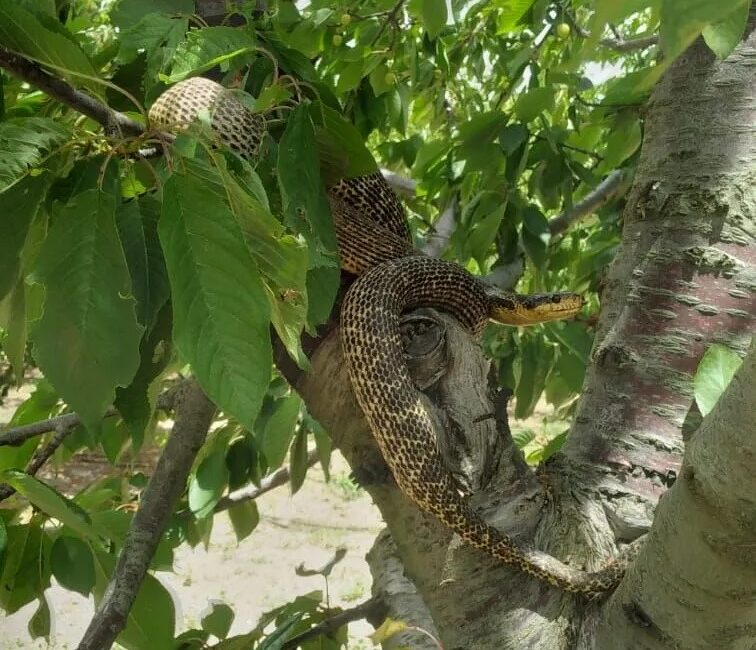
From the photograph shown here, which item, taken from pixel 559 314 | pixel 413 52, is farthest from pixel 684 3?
pixel 559 314

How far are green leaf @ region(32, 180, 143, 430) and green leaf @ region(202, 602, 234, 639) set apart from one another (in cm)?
125

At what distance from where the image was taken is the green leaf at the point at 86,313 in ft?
2.18

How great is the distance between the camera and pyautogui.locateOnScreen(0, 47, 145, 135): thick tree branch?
704mm

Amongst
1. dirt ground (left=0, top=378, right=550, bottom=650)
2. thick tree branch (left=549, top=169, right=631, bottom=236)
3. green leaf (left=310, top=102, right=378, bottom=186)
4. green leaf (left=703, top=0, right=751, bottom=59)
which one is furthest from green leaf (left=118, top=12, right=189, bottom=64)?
dirt ground (left=0, top=378, right=550, bottom=650)

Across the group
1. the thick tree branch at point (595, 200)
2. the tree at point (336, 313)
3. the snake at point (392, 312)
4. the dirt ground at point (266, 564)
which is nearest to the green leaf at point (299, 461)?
the tree at point (336, 313)

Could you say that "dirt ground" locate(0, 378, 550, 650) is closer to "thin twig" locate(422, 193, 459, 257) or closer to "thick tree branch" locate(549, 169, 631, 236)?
"thin twig" locate(422, 193, 459, 257)

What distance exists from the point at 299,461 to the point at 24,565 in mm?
883

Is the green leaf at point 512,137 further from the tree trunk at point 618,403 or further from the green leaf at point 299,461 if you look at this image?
the green leaf at point 299,461

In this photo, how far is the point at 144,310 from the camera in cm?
83

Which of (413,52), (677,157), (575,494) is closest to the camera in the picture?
(575,494)

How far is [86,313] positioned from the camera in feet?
2.18

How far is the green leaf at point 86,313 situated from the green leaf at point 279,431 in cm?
122

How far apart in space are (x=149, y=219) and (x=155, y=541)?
3.26 ft

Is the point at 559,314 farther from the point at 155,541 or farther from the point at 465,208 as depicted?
the point at 155,541
